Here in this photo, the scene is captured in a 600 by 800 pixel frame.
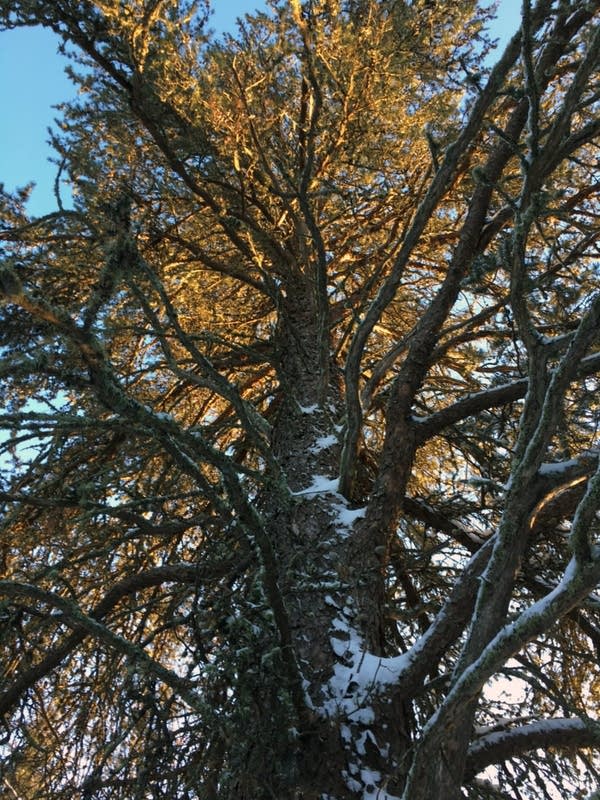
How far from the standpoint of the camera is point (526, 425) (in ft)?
5.99

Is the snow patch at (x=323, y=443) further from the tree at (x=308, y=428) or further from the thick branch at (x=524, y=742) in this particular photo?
the thick branch at (x=524, y=742)

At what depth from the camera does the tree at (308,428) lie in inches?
70.3

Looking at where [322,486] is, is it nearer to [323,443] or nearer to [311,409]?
[323,443]

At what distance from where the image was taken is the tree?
5.86 ft

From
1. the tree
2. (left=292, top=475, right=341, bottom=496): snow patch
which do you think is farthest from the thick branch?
(left=292, top=475, right=341, bottom=496): snow patch

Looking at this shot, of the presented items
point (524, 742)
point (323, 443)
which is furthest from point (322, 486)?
point (524, 742)

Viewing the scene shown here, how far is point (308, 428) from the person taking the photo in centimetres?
365

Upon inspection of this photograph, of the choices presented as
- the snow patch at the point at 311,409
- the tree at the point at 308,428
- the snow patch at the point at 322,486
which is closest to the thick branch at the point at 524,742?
the tree at the point at 308,428

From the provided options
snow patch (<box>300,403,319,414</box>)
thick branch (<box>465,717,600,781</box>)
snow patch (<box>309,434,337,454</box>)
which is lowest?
thick branch (<box>465,717,600,781</box>)

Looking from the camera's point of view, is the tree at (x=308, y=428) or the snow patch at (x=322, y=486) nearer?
the tree at (x=308, y=428)

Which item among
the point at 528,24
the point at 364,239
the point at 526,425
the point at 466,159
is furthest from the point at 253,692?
the point at 364,239

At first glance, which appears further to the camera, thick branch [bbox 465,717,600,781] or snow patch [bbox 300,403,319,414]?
snow patch [bbox 300,403,319,414]

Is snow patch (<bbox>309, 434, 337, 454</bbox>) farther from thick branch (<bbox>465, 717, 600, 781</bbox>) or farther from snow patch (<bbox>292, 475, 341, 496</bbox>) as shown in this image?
thick branch (<bbox>465, 717, 600, 781</bbox>)

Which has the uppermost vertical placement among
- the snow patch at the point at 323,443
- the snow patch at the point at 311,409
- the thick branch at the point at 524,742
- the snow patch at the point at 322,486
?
the snow patch at the point at 311,409
